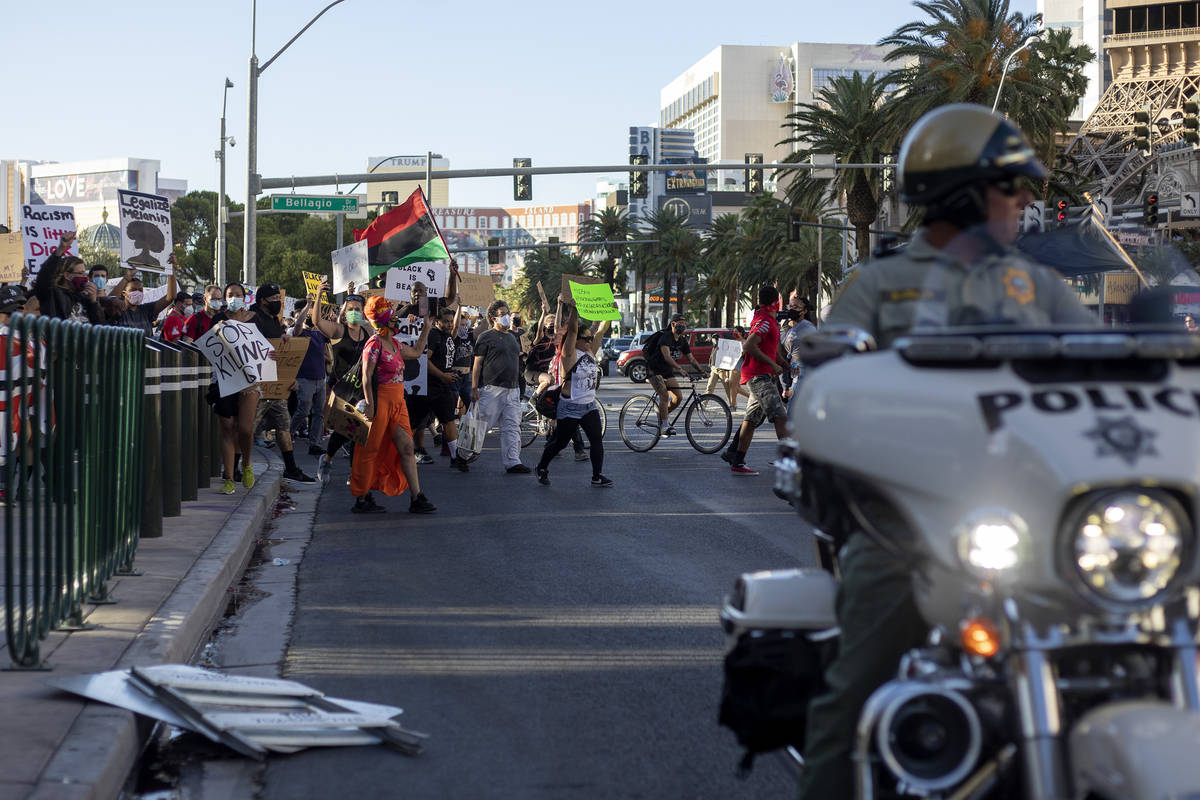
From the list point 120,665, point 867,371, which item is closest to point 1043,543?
point 867,371

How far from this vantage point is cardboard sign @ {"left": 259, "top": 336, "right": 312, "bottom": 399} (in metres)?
15.7

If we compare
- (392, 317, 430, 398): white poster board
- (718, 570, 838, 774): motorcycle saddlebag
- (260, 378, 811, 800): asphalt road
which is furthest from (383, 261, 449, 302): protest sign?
(718, 570, 838, 774): motorcycle saddlebag

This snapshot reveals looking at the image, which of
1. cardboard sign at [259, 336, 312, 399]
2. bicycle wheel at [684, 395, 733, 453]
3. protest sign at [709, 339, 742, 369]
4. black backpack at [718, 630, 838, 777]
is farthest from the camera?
protest sign at [709, 339, 742, 369]

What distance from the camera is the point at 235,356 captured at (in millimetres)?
12750

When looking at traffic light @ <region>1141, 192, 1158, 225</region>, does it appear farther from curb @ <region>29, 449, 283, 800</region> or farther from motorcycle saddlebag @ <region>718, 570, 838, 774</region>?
motorcycle saddlebag @ <region>718, 570, 838, 774</region>

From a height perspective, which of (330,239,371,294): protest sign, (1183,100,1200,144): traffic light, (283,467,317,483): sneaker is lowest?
(283,467,317,483): sneaker

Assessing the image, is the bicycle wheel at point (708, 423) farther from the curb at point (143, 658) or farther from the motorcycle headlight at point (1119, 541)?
the motorcycle headlight at point (1119, 541)

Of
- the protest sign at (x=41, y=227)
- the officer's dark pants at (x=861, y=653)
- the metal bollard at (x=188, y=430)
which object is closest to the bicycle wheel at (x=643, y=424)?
the protest sign at (x=41, y=227)

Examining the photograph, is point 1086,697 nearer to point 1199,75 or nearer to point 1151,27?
point 1199,75

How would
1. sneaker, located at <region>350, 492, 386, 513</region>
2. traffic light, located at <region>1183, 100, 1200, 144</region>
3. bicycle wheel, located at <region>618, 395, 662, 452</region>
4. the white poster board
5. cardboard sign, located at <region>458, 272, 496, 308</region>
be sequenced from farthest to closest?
1. traffic light, located at <region>1183, 100, 1200, 144</region>
2. cardboard sign, located at <region>458, 272, 496, 308</region>
3. bicycle wheel, located at <region>618, 395, 662, 452</region>
4. the white poster board
5. sneaker, located at <region>350, 492, 386, 513</region>

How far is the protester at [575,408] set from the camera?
14680 millimetres

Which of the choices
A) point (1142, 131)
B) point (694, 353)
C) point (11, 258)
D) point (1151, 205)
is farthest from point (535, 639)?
point (1142, 131)

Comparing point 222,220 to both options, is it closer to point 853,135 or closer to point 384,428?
point 853,135

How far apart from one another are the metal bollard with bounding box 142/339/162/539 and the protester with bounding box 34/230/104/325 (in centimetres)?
247
